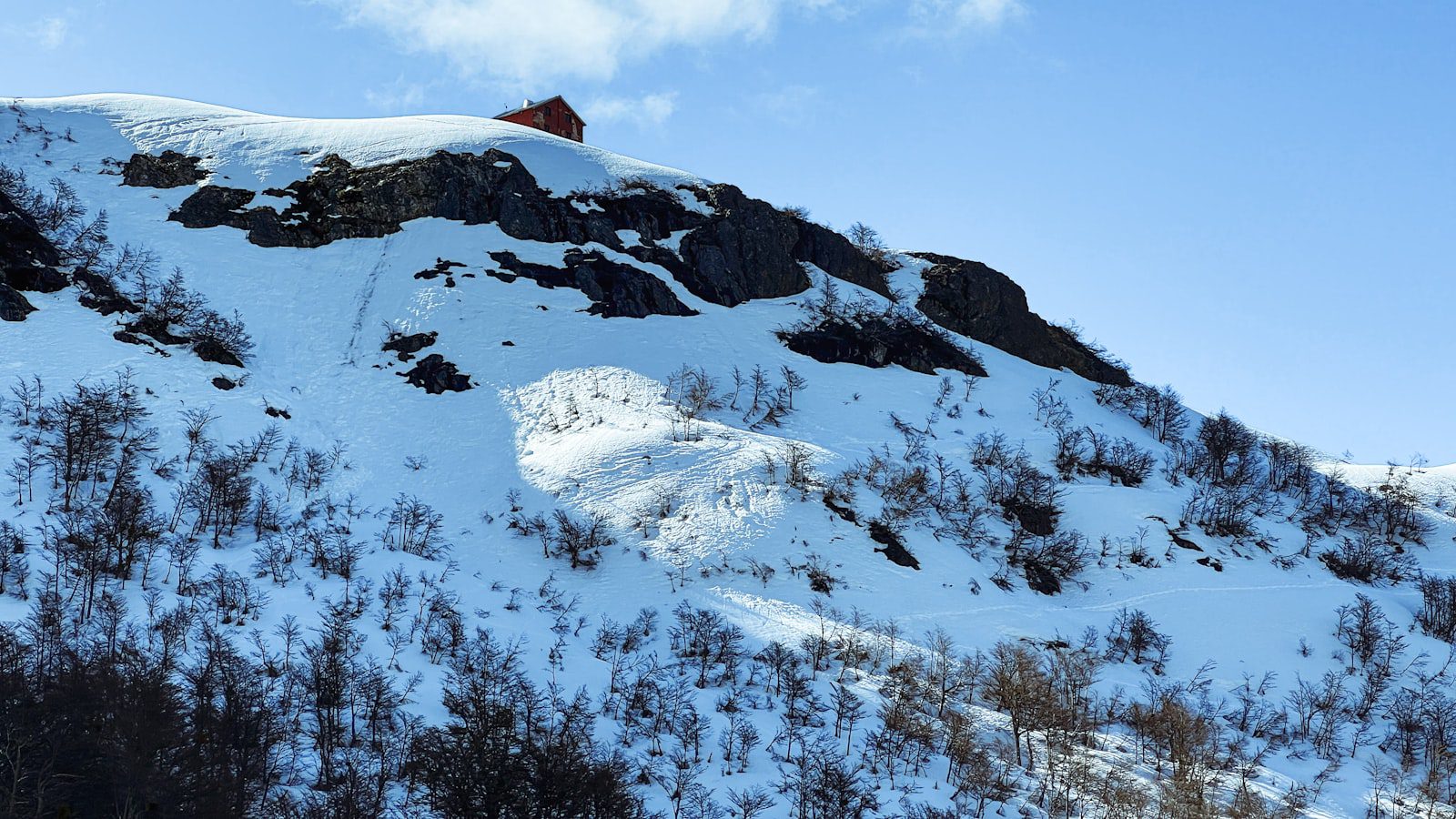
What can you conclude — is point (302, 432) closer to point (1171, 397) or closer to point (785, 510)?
point (785, 510)

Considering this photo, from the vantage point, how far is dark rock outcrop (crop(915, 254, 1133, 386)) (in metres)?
77.8

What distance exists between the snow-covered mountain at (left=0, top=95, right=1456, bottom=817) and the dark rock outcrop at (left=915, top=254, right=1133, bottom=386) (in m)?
4.79

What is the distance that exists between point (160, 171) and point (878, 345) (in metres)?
61.7

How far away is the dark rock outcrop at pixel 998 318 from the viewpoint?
77.8 meters

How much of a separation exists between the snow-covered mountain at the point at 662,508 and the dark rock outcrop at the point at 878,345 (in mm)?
386

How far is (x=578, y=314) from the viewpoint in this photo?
60531 millimetres

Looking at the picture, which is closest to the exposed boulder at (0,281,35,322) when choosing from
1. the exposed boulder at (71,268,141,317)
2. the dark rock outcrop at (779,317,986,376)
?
the exposed boulder at (71,268,141,317)

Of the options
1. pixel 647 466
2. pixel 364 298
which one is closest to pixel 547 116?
pixel 364 298

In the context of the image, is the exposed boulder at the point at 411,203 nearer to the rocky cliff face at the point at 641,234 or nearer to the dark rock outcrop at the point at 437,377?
the rocky cliff face at the point at 641,234

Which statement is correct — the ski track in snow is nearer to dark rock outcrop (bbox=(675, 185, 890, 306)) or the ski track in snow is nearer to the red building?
dark rock outcrop (bbox=(675, 185, 890, 306))

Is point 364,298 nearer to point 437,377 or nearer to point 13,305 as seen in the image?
point 437,377

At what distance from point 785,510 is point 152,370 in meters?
35.0

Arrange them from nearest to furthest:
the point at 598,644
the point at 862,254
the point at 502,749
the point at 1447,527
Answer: the point at 502,749 < the point at 598,644 < the point at 1447,527 < the point at 862,254

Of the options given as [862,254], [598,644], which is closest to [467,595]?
[598,644]
